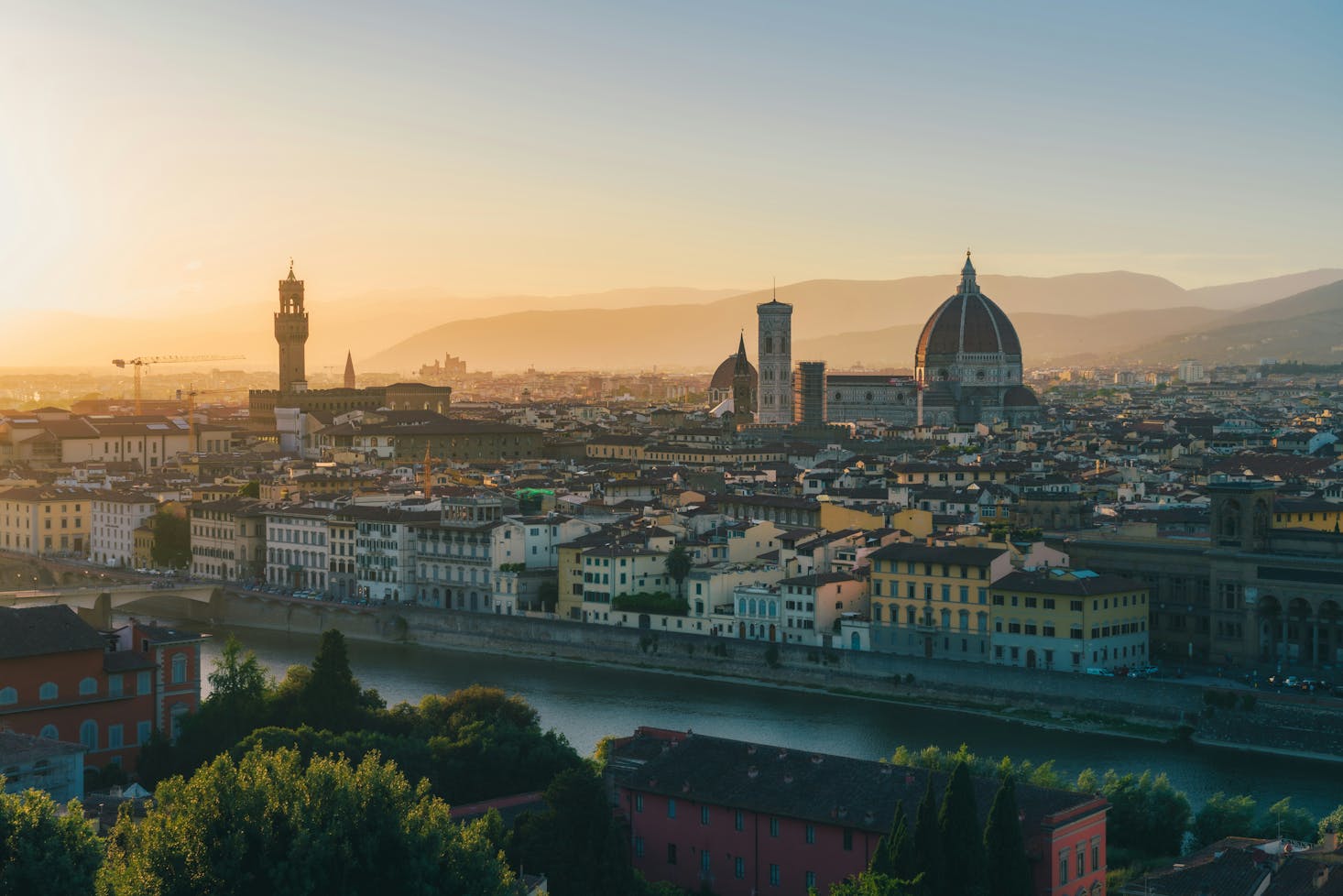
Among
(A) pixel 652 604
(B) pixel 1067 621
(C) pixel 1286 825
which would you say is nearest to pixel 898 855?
(C) pixel 1286 825

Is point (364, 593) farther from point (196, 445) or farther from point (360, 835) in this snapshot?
point (196, 445)

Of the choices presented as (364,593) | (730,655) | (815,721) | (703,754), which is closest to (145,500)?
(364,593)

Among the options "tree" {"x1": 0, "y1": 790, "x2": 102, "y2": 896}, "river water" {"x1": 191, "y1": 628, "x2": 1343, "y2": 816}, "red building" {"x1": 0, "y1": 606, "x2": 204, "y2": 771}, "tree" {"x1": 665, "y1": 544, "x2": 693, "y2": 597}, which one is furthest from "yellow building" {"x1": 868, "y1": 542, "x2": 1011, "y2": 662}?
"tree" {"x1": 0, "y1": 790, "x2": 102, "y2": 896}

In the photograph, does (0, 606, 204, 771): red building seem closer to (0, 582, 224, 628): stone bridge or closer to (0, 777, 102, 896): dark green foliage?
(0, 777, 102, 896): dark green foliage

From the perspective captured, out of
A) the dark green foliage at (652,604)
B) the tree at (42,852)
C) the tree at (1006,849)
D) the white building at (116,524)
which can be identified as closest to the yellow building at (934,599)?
the dark green foliage at (652,604)

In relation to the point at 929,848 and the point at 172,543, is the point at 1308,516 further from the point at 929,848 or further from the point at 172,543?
the point at 172,543
